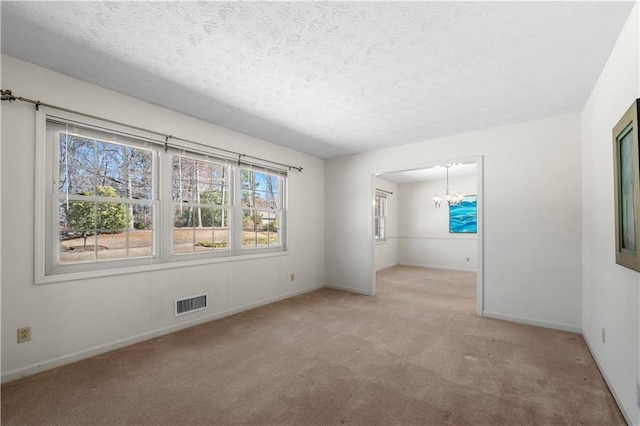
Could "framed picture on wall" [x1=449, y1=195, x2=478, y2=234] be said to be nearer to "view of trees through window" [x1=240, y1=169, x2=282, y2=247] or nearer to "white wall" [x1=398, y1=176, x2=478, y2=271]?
Result: "white wall" [x1=398, y1=176, x2=478, y2=271]

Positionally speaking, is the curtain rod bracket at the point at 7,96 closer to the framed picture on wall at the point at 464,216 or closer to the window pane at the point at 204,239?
the window pane at the point at 204,239

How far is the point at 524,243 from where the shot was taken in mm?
3541

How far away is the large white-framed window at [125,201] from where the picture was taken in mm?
2473

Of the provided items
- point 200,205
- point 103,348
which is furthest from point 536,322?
point 103,348

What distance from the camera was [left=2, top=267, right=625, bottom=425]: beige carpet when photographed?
183 cm

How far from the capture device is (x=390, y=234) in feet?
27.4

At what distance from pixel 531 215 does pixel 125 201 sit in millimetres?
4646

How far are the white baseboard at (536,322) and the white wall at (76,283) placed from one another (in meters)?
3.28

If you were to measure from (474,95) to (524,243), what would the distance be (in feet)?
6.48

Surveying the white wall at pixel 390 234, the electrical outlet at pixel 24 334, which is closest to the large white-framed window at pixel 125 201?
the electrical outlet at pixel 24 334

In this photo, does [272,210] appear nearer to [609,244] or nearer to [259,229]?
[259,229]

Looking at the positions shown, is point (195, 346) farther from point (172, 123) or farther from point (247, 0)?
point (247, 0)

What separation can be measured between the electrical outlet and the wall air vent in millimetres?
1200

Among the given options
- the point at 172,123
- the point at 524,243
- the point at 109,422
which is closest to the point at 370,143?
the point at 524,243
